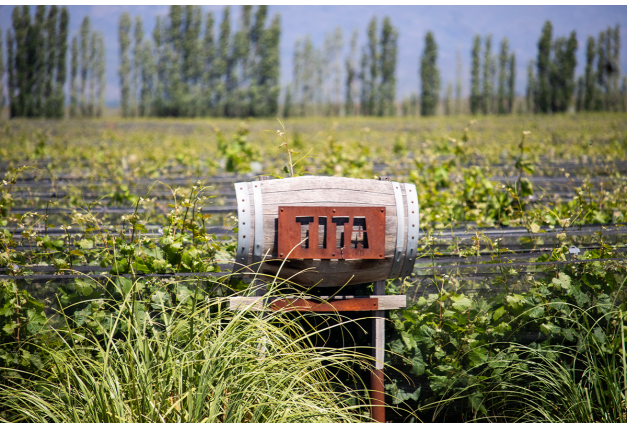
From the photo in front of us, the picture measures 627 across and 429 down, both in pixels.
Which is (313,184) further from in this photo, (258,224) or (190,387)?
(190,387)

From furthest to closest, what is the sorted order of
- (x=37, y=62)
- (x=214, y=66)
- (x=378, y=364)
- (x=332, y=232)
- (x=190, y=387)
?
(x=214, y=66), (x=37, y=62), (x=378, y=364), (x=332, y=232), (x=190, y=387)

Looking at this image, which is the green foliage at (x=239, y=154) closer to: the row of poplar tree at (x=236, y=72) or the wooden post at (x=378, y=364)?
the wooden post at (x=378, y=364)

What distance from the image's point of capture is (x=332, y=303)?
7.90ft

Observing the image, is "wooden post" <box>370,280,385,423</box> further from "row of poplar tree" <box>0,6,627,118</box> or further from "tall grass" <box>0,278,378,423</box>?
"row of poplar tree" <box>0,6,627,118</box>

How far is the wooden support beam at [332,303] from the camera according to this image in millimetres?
2285

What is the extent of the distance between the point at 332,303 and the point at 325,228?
0.43 meters

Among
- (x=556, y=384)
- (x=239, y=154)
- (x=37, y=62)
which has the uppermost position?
(x=37, y=62)

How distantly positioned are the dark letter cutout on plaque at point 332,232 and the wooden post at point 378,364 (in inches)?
13.6

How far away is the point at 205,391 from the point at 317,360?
1.57 ft

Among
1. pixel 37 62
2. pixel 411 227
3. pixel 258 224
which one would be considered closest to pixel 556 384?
pixel 411 227

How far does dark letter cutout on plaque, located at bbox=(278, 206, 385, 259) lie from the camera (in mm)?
2236

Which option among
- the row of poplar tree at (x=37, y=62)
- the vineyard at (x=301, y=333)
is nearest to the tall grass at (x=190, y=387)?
the vineyard at (x=301, y=333)

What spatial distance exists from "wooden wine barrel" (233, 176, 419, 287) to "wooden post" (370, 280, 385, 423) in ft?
0.81

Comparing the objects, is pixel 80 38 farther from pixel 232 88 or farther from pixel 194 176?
pixel 194 176
